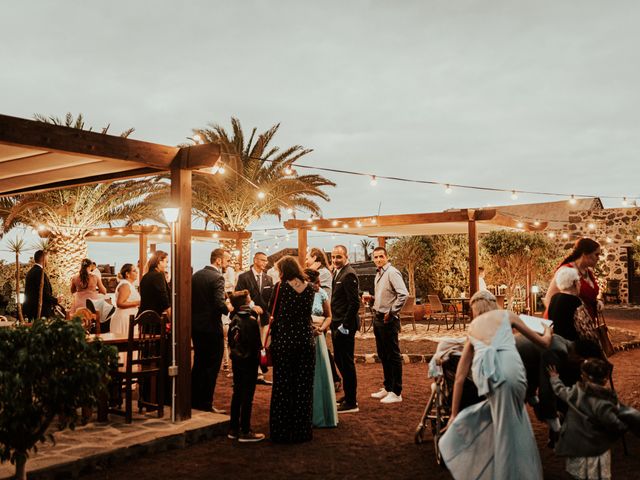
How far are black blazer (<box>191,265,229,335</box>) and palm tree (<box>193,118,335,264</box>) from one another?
1043 cm

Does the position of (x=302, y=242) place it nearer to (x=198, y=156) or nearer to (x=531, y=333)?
(x=198, y=156)

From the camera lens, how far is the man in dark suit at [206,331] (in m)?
5.76

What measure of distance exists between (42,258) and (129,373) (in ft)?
8.53

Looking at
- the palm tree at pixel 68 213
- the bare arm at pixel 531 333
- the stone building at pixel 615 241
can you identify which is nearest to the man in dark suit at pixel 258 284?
the bare arm at pixel 531 333

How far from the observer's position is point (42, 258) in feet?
23.0

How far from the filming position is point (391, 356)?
21.0 ft

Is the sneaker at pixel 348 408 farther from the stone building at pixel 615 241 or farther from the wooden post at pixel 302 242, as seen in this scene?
the stone building at pixel 615 241

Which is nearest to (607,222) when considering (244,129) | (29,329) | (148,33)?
(244,129)

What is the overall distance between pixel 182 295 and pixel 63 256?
10.8 metres

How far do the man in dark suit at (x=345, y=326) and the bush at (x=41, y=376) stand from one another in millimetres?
3080

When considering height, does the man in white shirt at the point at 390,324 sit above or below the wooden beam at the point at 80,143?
below

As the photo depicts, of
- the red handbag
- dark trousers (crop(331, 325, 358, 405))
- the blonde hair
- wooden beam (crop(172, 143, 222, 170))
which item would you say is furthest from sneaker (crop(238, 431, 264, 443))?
wooden beam (crop(172, 143, 222, 170))

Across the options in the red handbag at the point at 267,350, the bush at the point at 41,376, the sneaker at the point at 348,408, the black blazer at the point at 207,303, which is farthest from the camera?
the sneaker at the point at 348,408

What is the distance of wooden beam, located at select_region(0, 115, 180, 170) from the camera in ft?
14.6
